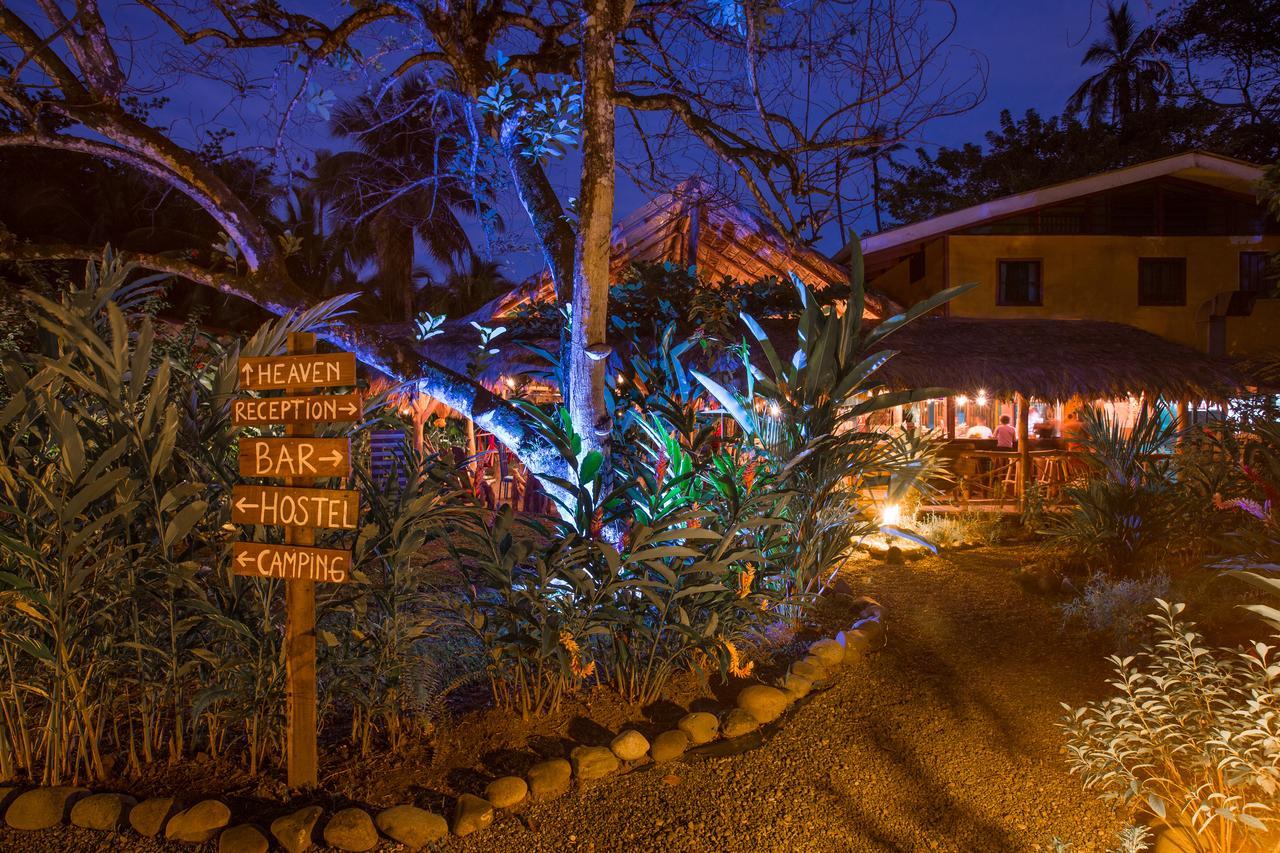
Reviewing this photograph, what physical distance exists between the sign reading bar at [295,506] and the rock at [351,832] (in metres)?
0.94

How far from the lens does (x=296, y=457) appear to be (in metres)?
2.56

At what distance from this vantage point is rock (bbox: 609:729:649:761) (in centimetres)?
302

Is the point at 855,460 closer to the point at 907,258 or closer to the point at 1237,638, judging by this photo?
the point at 1237,638

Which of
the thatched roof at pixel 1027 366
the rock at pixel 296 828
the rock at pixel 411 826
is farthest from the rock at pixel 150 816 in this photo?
the thatched roof at pixel 1027 366

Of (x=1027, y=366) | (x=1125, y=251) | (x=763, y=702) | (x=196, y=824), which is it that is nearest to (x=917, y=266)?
(x=1125, y=251)

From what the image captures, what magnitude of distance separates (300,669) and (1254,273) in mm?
17361

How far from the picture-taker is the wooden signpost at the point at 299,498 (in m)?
2.50

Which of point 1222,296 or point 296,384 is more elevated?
point 1222,296

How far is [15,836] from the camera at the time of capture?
8.43 ft

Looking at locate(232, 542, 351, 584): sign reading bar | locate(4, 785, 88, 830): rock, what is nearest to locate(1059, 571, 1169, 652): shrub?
locate(232, 542, 351, 584): sign reading bar

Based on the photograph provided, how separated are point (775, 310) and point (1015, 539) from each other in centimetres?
397

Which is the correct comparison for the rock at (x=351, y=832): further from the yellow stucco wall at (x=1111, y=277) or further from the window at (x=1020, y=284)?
the window at (x=1020, y=284)

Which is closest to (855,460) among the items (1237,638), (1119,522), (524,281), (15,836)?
(1237,638)

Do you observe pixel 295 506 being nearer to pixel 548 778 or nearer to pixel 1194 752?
pixel 548 778
